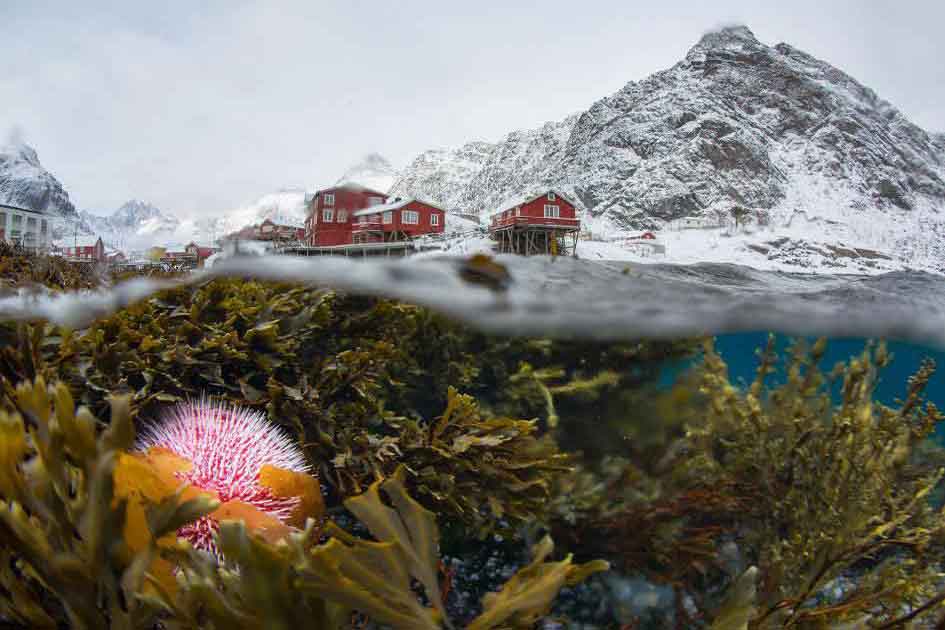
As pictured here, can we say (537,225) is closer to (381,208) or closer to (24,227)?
(381,208)

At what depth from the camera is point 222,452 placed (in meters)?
0.88

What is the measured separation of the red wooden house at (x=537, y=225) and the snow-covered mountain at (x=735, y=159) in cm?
87

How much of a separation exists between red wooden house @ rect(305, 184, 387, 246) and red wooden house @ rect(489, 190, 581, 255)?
3.83ft

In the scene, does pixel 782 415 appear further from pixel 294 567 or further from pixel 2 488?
pixel 2 488

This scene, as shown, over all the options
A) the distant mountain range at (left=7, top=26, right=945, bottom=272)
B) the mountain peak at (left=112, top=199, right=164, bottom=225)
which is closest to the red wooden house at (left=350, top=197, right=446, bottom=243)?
the distant mountain range at (left=7, top=26, right=945, bottom=272)

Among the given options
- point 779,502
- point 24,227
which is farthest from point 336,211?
point 779,502

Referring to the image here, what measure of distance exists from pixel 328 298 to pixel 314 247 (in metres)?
1.54

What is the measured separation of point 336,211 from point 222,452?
11.1 ft

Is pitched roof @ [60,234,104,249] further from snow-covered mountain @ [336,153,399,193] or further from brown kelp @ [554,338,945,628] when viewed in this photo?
brown kelp @ [554,338,945,628]

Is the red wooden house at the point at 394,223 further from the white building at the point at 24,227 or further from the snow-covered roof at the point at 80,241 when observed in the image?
the white building at the point at 24,227

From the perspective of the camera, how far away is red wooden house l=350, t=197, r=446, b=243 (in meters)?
3.76

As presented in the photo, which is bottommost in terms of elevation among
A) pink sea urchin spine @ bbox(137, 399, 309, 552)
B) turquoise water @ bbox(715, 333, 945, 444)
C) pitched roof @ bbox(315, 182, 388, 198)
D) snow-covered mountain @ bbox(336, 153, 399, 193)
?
Answer: turquoise water @ bbox(715, 333, 945, 444)

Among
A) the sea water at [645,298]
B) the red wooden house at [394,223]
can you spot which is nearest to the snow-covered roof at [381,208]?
the red wooden house at [394,223]

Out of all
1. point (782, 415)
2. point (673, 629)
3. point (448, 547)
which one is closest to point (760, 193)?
point (782, 415)
